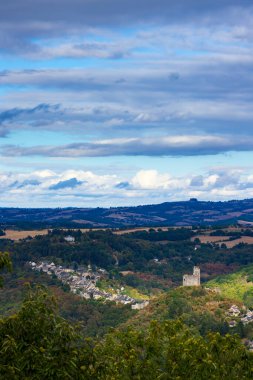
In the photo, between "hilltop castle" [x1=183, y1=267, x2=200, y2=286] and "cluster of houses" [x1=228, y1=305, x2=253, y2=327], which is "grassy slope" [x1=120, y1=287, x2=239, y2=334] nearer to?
"cluster of houses" [x1=228, y1=305, x2=253, y2=327]

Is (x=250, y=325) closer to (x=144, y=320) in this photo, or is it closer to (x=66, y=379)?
(x=144, y=320)

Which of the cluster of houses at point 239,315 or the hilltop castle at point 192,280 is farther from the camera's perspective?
the hilltop castle at point 192,280

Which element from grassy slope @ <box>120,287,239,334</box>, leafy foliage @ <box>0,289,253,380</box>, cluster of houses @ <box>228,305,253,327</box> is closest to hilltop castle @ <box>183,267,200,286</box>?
grassy slope @ <box>120,287,239,334</box>

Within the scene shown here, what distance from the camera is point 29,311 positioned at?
Answer: 119 ft

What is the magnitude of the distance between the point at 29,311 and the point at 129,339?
10.8 metres

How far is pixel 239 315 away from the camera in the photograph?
544 ft

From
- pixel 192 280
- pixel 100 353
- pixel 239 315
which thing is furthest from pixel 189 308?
pixel 100 353

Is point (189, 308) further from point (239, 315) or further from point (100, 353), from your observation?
point (100, 353)

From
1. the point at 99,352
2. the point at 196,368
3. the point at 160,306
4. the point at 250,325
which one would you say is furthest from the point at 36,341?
the point at 160,306


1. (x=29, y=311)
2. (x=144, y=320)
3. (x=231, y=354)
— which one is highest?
(x=29, y=311)

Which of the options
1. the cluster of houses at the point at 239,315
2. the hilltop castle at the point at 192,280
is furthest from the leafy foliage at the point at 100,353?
the hilltop castle at the point at 192,280

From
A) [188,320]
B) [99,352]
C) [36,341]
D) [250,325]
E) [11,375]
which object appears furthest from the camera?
[188,320]

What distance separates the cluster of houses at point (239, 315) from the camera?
519 ft

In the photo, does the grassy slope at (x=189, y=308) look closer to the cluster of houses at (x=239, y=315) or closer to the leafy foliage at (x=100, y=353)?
the cluster of houses at (x=239, y=315)
